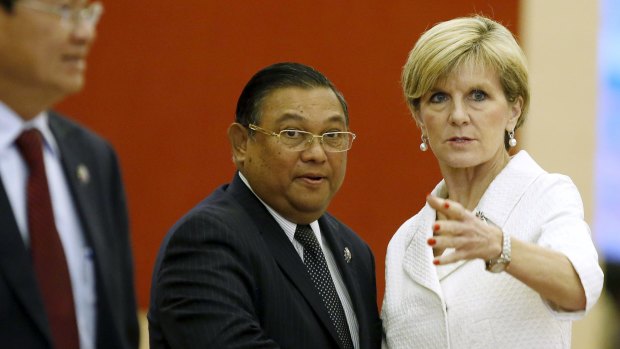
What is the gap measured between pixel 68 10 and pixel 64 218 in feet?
1.18

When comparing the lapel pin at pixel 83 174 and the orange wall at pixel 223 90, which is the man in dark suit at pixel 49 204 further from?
the orange wall at pixel 223 90

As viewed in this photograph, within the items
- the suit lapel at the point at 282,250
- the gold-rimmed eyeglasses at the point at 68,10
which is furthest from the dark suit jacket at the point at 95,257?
the suit lapel at the point at 282,250

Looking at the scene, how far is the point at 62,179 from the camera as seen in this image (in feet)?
6.77

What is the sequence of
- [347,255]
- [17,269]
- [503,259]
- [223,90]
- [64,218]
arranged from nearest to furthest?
[17,269]
[64,218]
[503,259]
[347,255]
[223,90]

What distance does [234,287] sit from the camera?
9.17 feet

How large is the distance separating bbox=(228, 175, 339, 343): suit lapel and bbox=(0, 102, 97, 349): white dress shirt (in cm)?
95

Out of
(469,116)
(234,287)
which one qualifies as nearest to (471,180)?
(469,116)

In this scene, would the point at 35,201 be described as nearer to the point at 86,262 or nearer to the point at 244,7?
the point at 86,262

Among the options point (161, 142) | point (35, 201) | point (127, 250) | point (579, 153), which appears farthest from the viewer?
point (579, 153)

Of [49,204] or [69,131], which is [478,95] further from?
[49,204]

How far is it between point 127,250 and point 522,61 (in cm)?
140

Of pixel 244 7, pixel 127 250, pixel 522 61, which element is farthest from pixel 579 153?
pixel 127 250

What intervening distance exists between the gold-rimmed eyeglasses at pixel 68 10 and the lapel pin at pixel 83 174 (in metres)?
0.26

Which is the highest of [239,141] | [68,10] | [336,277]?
[68,10]
